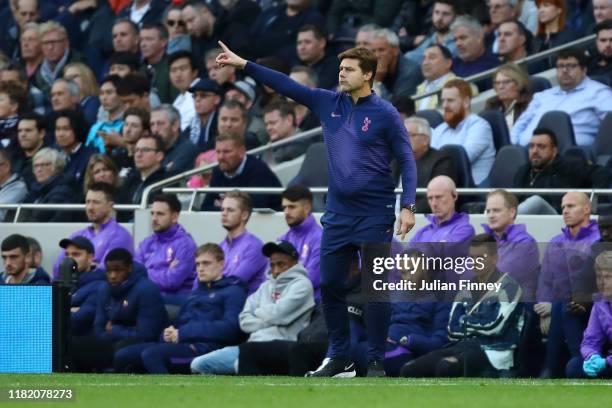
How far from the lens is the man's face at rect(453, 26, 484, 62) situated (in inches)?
688

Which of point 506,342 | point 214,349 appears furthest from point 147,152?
point 506,342

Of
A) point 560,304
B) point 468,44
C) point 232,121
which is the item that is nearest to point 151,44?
point 232,121

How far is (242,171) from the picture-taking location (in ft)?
52.9

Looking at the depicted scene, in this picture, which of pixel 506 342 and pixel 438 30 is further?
pixel 438 30

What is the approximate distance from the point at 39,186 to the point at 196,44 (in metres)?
3.32

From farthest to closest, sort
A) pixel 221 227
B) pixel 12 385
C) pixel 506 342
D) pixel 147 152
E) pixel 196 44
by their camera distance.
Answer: pixel 196 44 < pixel 147 152 < pixel 221 227 < pixel 506 342 < pixel 12 385

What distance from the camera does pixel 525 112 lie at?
52.1ft

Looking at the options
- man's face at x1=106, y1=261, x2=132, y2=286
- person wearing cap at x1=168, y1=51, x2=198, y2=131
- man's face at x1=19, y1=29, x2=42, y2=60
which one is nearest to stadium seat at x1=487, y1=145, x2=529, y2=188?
man's face at x1=106, y1=261, x2=132, y2=286

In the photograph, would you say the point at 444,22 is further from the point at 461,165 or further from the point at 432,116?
the point at 461,165

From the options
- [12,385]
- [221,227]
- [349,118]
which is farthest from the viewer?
[221,227]

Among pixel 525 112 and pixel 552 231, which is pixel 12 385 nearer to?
pixel 552 231

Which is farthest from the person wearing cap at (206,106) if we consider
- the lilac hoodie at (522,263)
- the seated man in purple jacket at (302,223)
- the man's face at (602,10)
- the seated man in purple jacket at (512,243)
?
the lilac hoodie at (522,263)

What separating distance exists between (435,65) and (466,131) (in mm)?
1967

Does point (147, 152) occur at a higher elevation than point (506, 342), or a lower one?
higher
